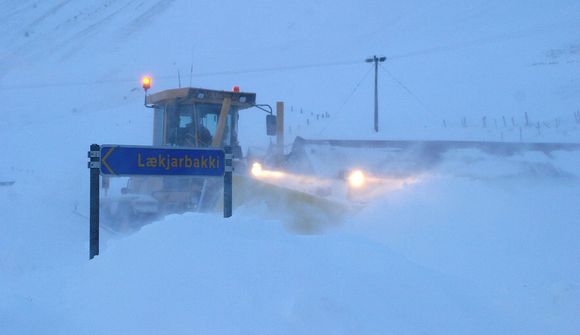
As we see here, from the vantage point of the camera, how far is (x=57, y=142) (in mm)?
25453

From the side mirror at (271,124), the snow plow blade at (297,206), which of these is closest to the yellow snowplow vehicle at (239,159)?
the side mirror at (271,124)

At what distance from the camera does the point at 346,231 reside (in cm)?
820

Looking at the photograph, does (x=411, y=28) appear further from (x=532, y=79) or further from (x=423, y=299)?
(x=423, y=299)

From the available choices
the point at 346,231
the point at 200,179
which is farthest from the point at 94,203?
the point at 200,179

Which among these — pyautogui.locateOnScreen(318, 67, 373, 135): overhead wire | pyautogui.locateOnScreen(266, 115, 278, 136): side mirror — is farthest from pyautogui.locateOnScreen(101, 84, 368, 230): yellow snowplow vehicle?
pyautogui.locateOnScreen(318, 67, 373, 135): overhead wire

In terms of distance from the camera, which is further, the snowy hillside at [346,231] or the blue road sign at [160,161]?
the blue road sign at [160,161]

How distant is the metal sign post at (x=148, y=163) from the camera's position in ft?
20.8

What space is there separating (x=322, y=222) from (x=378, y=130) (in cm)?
1530

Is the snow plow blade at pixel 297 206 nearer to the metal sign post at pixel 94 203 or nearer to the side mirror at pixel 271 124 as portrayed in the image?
the side mirror at pixel 271 124

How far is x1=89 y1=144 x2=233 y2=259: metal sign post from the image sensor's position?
6.34 meters

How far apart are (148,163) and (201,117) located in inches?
204

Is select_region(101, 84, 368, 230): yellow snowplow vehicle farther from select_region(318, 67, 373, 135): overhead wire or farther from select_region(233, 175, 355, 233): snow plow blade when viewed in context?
select_region(318, 67, 373, 135): overhead wire

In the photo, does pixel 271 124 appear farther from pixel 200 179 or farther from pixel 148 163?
pixel 148 163

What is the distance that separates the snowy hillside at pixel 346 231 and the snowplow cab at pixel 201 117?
2137 mm
